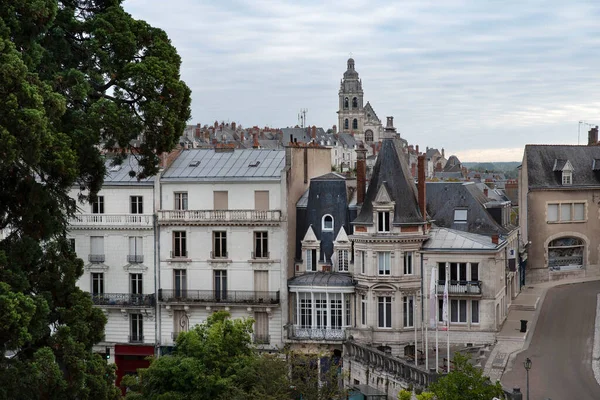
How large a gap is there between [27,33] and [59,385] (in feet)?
26.1

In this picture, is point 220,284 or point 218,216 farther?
point 220,284

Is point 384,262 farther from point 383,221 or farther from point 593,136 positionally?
point 593,136

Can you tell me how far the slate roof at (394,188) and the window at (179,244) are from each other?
8869 millimetres

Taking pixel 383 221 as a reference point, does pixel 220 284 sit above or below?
below

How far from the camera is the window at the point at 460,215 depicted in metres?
52.0

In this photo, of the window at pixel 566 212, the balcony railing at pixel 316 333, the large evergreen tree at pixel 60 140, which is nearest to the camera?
the large evergreen tree at pixel 60 140

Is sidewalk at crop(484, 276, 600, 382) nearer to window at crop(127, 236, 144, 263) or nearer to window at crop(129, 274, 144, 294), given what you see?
window at crop(129, 274, 144, 294)

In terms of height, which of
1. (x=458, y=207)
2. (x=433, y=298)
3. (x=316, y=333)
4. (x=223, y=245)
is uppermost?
(x=458, y=207)

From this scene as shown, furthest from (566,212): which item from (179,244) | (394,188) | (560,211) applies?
(179,244)

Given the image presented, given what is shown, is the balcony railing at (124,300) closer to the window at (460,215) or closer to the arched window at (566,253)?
the window at (460,215)

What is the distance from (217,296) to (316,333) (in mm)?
5353

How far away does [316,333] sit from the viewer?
163ft

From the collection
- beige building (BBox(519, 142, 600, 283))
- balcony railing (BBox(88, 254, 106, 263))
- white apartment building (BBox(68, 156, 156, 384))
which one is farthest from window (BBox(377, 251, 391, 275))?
beige building (BBox(519, 142, 600, 283))

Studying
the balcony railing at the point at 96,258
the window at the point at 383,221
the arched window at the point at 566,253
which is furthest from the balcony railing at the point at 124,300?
the arched window at the point at 566,253
